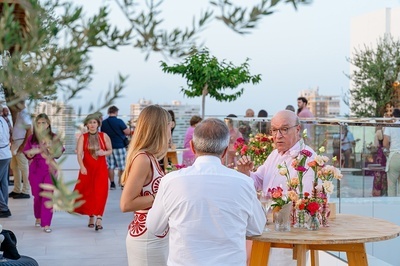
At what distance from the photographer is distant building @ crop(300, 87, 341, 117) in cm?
2939

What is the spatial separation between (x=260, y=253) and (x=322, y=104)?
82.2 ft

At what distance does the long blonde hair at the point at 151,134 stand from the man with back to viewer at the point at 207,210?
0.97 m

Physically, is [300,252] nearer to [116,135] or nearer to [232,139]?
[232,139]

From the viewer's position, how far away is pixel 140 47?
198 cm

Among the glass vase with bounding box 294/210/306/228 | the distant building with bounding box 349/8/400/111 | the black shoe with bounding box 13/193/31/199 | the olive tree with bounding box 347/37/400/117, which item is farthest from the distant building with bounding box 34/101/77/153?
the distant building with bounding box 349/8/400/111

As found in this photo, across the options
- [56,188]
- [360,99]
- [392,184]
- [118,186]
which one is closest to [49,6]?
[56,188]

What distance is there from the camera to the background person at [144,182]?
5.12 meters

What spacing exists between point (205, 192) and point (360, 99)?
91.8 feet

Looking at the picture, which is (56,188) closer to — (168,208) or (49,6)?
(49,6)

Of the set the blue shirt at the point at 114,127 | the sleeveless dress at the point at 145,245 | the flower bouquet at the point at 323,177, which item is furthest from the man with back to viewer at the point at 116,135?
the sleeveless dress at the point at 145,245

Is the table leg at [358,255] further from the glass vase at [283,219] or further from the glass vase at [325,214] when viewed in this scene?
the glass vase at [283,219]

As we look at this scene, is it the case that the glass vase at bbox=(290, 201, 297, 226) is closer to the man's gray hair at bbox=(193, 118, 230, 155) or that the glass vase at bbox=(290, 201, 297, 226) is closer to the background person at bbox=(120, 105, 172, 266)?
the background person at bbox=(120, 105, 172, 266)

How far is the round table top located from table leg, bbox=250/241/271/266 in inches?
7.3

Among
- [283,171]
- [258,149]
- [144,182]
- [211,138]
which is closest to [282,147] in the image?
[283,171]
